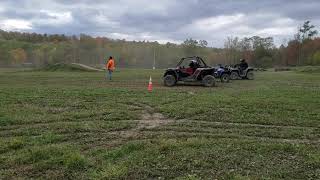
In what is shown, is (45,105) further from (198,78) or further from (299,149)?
(198,78)

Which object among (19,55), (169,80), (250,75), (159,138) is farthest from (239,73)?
(19,55)

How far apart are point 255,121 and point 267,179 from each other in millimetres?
5770

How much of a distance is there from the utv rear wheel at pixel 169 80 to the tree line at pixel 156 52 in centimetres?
6450

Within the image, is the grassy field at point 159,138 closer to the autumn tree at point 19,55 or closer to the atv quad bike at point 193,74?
the atv quad bike at point 193,74

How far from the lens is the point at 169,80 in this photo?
26.3m

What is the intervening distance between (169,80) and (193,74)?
1486 millimetres

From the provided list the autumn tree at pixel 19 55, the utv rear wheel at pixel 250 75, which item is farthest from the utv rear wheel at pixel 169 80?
the autumn tree at pixel 19 55

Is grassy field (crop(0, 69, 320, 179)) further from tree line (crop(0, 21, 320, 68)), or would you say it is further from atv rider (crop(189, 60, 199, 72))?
tree line (crop(0, 21, 320, 68))

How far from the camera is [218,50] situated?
4409 inches

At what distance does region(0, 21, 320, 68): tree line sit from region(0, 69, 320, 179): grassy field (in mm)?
75088

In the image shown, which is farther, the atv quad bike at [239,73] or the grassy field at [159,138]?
the atv quad bike at [239,73]

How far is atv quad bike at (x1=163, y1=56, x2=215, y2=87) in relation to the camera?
84.4ft

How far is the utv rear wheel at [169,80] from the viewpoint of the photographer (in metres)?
26.2

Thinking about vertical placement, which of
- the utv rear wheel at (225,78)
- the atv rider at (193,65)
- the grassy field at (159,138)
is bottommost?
the grassy field at (159,138)
